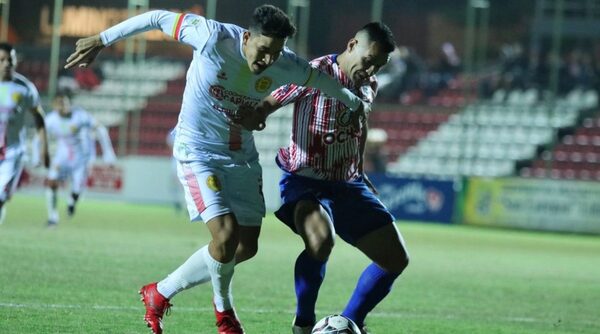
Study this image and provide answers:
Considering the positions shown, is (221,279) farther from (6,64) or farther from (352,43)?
(6,64)

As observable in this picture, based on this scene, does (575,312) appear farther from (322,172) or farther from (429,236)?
(429,236)

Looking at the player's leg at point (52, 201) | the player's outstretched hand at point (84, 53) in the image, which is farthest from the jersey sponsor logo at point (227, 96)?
the player's leg at point (52, 201)

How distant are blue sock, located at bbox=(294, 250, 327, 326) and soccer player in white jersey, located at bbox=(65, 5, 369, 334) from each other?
0.48 meters

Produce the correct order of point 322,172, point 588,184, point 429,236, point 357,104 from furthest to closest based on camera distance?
1. point 588,184
2. point 429,236
3. point 322,172
4. point 357,104

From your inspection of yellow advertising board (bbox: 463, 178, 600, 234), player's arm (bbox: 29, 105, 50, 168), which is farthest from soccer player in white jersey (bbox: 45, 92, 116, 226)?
yellow advertising board (bbox: 463, 178, 600, 234)

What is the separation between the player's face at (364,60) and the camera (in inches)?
309

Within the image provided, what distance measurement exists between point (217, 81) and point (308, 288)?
1.53 m

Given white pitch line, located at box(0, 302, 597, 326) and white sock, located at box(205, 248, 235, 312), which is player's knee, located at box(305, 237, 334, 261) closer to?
white sock, located at box(205, 248, 235, 312)

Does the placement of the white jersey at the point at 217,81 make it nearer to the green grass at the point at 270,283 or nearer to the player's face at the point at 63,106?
the green grass at the point at 270,283

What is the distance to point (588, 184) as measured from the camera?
85.0ft

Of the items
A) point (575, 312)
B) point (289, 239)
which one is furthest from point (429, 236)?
point (575, 312)

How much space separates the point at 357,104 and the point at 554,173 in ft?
75.8

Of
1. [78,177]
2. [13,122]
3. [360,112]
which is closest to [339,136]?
[360,112]

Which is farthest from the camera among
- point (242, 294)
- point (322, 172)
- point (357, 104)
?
point (242, 294)
